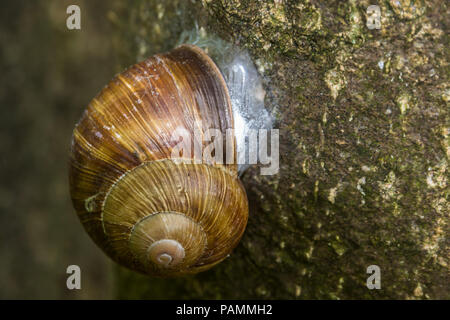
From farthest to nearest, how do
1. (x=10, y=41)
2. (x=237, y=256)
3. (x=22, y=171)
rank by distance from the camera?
(x=22, y=171) < (x=10, y=41) < (x=237, y=256)

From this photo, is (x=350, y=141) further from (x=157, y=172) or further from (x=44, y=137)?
(x=44, y=137)

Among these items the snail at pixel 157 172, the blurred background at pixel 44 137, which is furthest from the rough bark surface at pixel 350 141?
the blurred background at pixel 44 137

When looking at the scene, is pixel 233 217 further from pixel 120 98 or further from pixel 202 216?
pixel 120 98

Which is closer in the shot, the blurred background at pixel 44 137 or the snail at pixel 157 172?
the snail at pixel 157 172

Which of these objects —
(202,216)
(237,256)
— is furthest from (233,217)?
(237,256)

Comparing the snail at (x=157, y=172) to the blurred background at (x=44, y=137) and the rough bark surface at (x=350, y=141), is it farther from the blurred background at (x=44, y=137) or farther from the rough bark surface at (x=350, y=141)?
the blurred background at (x=44, y=137)
